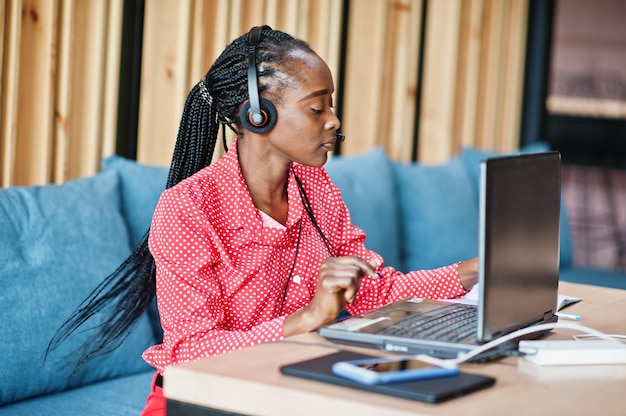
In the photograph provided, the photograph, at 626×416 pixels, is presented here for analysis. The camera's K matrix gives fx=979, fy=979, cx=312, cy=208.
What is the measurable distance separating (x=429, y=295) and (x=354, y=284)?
544mm

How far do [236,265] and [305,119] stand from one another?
294 millimetres

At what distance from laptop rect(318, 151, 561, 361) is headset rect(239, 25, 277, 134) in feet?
1.36

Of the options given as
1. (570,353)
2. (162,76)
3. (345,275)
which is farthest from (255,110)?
(162,76)

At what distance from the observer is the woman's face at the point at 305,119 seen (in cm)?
179

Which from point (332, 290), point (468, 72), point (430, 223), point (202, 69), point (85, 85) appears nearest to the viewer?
point (332, 290)

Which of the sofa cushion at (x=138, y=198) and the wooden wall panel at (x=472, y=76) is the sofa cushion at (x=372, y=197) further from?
the wooden wall panel at (x=472, y=76)

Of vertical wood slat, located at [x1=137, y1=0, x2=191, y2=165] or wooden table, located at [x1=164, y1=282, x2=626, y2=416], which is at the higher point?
vertical wood slat, located at [x1=137, y1=0, x2=191, y2=165]

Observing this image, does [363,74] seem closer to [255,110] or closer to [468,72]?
[468,72]

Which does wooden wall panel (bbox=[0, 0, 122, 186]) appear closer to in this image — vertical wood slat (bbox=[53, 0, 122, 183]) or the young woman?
vertical wood slat (bbox=[53, 0, 122, 183])

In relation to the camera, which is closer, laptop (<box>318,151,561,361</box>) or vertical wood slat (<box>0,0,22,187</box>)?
laptop (<box>318,151,561,361</box>)

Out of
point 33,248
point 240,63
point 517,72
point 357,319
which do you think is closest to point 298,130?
point 240,63

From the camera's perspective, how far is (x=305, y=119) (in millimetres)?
1784

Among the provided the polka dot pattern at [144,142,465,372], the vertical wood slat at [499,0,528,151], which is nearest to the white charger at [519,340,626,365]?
the polka dot pattern at [144,142,465,372]

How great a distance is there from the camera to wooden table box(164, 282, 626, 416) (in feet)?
3.77
